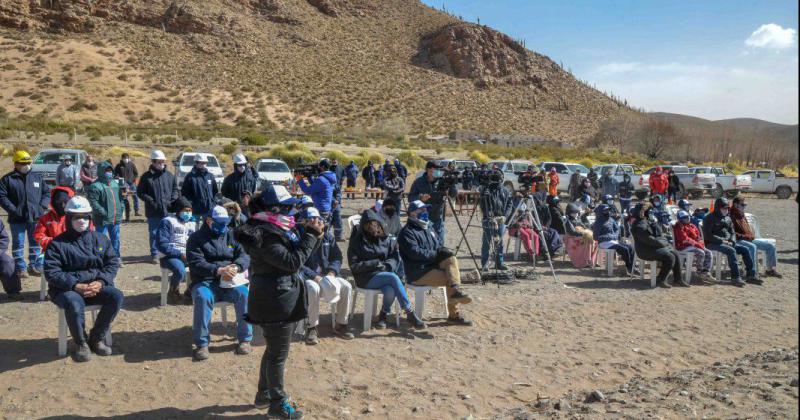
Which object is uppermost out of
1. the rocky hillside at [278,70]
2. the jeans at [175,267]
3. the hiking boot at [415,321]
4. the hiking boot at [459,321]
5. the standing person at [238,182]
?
the rocky hillside at [278,70]

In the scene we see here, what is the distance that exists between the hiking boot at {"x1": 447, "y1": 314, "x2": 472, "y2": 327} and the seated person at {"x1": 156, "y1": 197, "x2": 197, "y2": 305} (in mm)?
3050

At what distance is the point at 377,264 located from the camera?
665 centimetres

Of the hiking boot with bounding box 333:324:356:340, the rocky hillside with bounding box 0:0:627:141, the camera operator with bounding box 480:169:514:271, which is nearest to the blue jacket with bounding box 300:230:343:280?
the hiking boot with bounding box 333:324:356:340

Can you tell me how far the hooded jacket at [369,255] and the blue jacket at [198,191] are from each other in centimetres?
332

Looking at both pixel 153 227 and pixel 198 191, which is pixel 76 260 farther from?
pixel 153 227

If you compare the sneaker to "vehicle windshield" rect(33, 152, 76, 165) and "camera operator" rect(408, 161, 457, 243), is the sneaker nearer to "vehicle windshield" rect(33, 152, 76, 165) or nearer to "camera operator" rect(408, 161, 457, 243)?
"camera operator" rect(408, 161, 457, 243)

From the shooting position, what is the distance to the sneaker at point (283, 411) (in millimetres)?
4379

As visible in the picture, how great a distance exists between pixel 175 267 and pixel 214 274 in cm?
150

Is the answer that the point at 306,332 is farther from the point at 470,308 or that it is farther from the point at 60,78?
the point at 60,78

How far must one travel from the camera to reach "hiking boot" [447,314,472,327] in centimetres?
700

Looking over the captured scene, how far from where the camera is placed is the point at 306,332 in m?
6.25

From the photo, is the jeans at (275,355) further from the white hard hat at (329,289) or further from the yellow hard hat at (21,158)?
the yellow hard hat at (21,158)

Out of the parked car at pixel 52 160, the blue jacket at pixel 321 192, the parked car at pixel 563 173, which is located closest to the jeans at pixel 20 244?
the blue jacket at pixel 321 192

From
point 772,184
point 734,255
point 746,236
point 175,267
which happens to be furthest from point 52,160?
point 772,184
